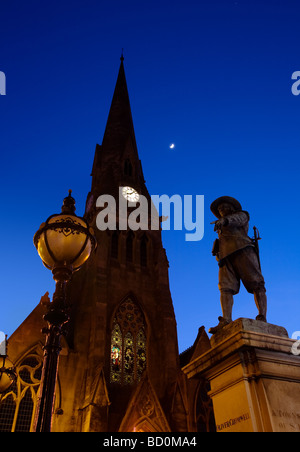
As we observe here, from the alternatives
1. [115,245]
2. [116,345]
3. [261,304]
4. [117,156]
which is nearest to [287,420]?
[261,304]

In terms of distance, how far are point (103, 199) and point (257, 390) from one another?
27.1m

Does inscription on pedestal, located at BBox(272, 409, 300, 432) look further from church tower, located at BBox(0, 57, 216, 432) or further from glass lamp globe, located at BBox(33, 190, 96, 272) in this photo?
church tower, located at BBox(0, 57, 216, 432)

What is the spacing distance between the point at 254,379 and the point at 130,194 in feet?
93.6

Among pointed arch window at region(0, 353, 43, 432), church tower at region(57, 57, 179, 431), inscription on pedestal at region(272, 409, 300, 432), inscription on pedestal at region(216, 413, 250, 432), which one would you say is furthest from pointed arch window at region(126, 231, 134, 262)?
inscription on pedestal at region(272, 409, 300, 432)

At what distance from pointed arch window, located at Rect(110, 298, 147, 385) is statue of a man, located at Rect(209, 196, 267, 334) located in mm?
18558

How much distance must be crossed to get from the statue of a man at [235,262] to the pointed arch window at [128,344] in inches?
731

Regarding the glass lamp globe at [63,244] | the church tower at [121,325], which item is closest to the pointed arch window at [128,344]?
the church tower at [121,325]

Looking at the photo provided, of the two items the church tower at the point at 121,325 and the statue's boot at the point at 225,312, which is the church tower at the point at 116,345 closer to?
the church tower at the point at 121,325

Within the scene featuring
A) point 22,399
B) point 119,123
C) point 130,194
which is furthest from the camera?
point 119,123

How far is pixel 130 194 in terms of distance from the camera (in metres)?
32.8

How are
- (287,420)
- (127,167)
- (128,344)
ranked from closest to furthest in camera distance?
(287,420)
(128,344)
(127,167)

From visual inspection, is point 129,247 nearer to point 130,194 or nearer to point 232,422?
point 130,194

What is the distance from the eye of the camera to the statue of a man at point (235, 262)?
599 cm
